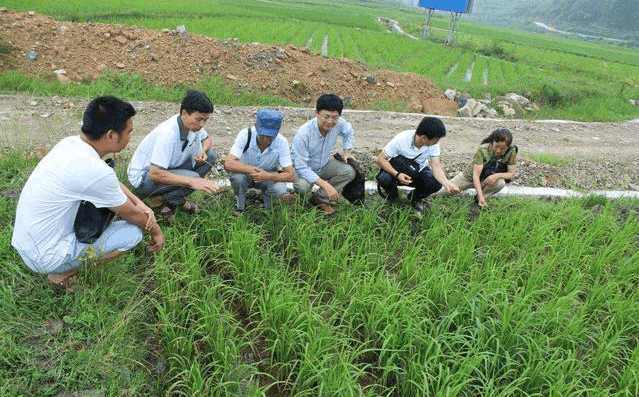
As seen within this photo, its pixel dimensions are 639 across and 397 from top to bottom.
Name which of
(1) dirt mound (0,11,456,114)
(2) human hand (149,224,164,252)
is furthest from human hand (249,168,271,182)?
(1) dirt mound (0,11,456,114)

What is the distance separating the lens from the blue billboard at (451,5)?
19.0m

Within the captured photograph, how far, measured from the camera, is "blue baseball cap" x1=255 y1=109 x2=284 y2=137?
3.59m

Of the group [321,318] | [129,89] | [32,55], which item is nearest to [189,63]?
[129,89]

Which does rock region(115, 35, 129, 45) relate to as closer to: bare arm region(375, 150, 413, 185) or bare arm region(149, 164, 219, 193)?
bare arm region(149, 164, 219, 193)

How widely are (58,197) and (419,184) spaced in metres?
3.13

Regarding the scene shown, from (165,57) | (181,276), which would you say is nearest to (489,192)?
(181,276)

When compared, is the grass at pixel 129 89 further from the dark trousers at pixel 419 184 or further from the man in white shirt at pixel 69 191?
the man in white shirt at pixel 69 191

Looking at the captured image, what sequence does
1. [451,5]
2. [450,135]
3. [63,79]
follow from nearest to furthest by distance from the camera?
1. [450,135]
2. [63,79]
3. [451,5]

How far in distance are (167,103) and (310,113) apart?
96.1 inches

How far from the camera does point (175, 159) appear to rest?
12.1 ft

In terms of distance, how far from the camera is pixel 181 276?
2.90 meters

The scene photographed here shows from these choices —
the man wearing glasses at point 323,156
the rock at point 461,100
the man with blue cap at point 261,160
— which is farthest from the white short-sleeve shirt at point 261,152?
the rock at point 461,100

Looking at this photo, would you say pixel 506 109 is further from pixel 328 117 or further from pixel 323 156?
pixel 328 117

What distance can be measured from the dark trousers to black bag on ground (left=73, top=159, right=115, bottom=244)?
2605 mm
